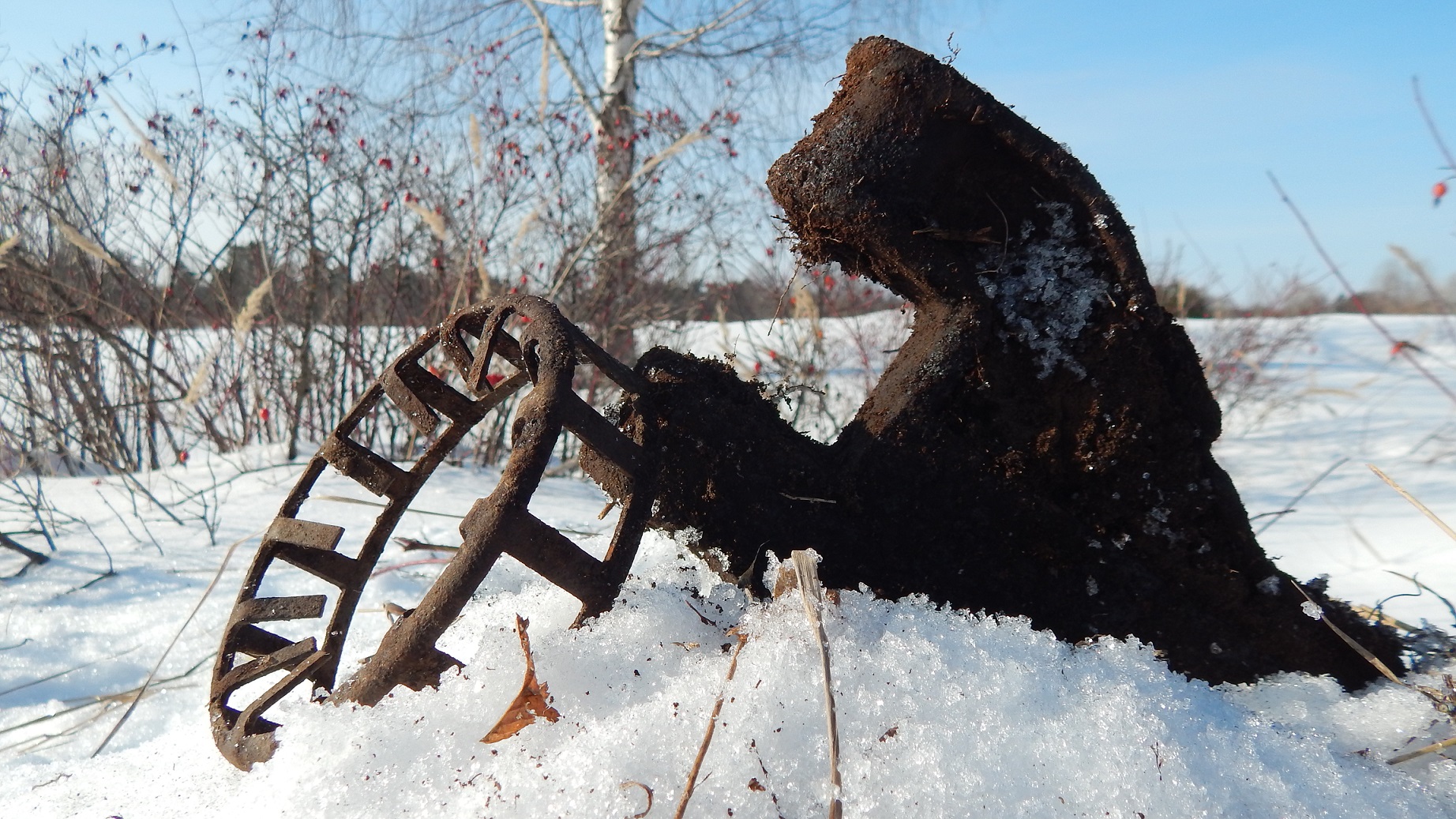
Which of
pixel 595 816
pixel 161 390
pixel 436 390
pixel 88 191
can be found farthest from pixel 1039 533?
pixel 88 191

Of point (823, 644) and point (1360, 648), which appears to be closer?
point (823, 644)

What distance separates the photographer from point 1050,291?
1.47 meters

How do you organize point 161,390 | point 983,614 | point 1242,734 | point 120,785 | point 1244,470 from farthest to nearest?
point 1244,470 → point 161,390 → point 120,785 → point 983,614 → point 1242,734

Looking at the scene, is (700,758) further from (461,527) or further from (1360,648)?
(1360,648)

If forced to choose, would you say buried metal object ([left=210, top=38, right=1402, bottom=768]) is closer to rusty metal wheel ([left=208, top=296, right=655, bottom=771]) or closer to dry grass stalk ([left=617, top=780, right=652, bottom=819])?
rusty metal wheel ([left=208, top=296, right=655, bottom=771])

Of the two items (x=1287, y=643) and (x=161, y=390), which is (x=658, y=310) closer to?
(x=161, y=390)

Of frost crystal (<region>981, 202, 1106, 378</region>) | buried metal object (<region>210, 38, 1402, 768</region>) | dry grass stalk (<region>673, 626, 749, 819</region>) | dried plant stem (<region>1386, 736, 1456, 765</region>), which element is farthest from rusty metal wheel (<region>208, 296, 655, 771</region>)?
dried plant stem (<region>1386, 736, 1456, 765</region>)

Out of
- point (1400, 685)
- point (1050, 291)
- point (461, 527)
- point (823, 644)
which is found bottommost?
point (1400, 685)

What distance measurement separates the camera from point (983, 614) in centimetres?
129

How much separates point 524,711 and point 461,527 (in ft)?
0.81

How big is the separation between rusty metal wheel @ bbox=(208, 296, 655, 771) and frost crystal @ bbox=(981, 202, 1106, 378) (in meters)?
0.66

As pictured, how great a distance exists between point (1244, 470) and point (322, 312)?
6737 mm

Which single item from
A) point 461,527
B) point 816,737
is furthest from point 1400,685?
point 461,527

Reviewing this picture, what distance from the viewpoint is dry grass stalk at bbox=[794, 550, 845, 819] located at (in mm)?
903
